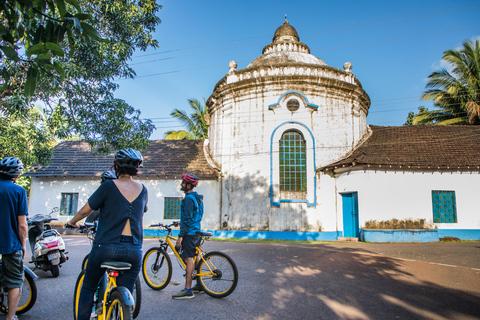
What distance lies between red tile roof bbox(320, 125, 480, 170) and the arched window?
1.29 m

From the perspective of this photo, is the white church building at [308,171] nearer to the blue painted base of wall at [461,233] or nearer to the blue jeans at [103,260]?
the blue painted base of wall at [461,233]

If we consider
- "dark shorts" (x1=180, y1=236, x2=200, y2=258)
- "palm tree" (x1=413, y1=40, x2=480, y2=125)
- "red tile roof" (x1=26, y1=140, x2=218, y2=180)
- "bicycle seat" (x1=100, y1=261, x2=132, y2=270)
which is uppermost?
"palm tree" (x1=413, y1=40, x2=480, y2=125)

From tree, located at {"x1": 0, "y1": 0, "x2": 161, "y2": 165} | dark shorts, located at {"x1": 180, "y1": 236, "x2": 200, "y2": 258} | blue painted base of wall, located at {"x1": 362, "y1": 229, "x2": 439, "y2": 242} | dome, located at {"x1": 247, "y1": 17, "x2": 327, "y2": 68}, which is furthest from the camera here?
dome, located at {"x1": 247, "y1": 17, "x2": 327, "y2": 68}

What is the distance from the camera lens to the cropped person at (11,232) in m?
3.54

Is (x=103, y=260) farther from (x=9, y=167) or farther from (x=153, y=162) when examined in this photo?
(x=153, y=162)

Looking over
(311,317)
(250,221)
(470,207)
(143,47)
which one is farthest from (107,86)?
(470,207)

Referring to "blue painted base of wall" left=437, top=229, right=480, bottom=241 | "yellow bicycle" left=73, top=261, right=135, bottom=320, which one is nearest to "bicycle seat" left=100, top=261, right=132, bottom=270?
"yellow bicycle" left=73, top=261, right=135, bottom=320

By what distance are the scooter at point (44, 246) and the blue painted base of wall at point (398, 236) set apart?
476 inches

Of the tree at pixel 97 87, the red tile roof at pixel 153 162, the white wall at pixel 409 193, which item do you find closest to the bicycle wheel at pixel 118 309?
the tree at pixel 97 87

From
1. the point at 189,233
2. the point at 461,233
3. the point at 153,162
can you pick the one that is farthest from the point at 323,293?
the point at 153,162

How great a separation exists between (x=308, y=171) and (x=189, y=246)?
1211 centimetres

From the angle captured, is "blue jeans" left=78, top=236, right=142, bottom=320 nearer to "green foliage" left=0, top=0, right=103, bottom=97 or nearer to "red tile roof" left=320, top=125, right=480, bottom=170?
"green foliage" left=0, top=0, right=103, bottom=97

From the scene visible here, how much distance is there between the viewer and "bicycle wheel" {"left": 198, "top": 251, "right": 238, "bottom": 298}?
4.97m

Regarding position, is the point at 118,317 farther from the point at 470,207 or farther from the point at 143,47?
the point at 470,207
